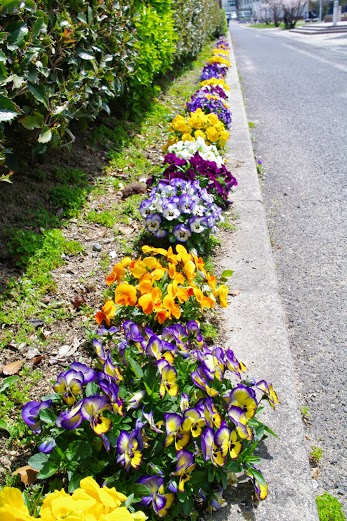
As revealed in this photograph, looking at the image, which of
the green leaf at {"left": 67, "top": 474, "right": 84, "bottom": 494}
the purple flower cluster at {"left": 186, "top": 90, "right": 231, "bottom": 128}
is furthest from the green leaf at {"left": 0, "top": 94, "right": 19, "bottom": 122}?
the purple flower cluster at {"left": 186, "top": 90, "right": 231, "bottom": 128}

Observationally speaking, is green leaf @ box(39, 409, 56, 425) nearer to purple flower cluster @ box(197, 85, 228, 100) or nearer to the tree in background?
purple flower cluster @ box(197, 85, 228, 100)

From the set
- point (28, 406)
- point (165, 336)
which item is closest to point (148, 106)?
point (165, 336)

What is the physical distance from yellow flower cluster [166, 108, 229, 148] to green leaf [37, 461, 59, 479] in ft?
11.9

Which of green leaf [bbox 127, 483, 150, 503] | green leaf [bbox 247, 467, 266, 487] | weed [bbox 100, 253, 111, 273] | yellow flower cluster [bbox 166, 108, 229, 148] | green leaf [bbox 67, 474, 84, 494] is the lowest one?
green leaf [bbox 247, 467, 266, 487]

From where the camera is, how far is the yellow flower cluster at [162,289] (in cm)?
237

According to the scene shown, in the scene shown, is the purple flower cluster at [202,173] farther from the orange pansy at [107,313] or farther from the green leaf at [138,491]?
the green leaf at [138,491]

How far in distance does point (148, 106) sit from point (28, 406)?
5.39 meters

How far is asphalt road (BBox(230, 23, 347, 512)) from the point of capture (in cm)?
231

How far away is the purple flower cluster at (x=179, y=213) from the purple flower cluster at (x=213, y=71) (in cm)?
589

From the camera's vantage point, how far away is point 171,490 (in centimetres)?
164

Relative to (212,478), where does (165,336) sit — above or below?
above

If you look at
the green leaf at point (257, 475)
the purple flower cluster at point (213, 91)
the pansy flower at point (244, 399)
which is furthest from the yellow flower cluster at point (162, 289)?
the purple flower cluster at point (213, 91)

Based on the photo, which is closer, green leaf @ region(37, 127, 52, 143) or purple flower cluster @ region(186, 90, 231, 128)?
green leaf @ region(37, 127, 52, 143)

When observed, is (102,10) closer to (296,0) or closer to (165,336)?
(165,336)
